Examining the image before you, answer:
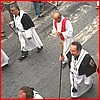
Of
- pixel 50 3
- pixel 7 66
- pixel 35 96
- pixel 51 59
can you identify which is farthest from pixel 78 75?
pixel 50 3

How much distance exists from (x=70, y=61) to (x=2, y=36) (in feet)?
12.6

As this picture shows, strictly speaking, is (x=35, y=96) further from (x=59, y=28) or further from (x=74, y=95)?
(x=59, y=28)

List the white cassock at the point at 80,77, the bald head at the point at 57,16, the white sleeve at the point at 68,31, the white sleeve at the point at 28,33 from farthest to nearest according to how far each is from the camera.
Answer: the white sleeve at the point at 28,33, the white sleeve at the point at 68,31, the bald head at the point at 57,16, the white cassock at the point at 80,77

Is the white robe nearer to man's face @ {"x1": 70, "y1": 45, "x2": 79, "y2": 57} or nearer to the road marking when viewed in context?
man's face @ {"x1": 70, "y1": 45, "x2": 79, "y2": 57}

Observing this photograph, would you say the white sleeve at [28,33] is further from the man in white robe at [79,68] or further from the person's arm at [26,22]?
the man in white robe at [79,68]

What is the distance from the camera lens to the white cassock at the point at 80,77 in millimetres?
7156

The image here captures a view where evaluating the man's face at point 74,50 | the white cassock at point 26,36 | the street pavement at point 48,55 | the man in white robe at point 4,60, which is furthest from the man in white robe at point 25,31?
the man's face at point 74,50

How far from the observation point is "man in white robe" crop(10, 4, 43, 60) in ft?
28.8

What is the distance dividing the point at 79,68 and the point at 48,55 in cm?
239

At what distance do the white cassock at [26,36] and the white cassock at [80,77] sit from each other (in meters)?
2.00

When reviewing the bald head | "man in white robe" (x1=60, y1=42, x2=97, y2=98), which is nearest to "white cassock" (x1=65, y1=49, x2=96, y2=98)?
"man in white robe" (x1=60, y1=42, x2=97, y2=98)

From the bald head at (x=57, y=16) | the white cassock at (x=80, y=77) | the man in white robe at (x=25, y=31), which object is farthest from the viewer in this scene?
the man in white robe at (x=25, y=31)

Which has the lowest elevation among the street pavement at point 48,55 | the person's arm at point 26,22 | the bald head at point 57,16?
the street pavement at point 48,55

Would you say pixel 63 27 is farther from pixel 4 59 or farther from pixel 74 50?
pixel 4 59
